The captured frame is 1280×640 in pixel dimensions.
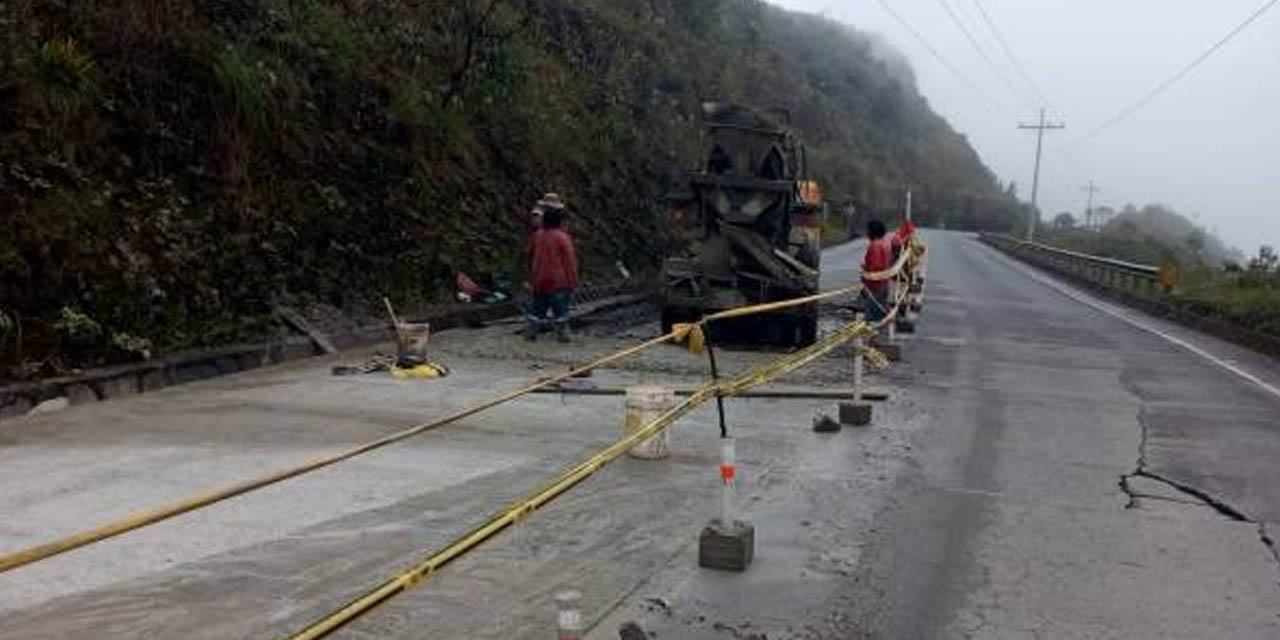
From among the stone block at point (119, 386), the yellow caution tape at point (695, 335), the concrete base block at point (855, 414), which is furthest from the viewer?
the concrete base block at point (855, 414)

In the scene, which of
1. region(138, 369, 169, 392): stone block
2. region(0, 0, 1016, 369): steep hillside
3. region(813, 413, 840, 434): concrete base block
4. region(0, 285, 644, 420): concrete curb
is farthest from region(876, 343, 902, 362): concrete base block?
region(138, 369, 169, 392): stone block

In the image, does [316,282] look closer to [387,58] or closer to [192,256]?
[192,256]

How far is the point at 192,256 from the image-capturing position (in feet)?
45.0

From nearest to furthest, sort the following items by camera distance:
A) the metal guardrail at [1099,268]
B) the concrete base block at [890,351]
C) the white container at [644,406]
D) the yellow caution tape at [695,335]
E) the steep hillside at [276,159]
A: the yellow caution tape at [695,335] < the white container at [644,406] < the steep hillside at [276,159] < the concrete base block at [890,351] < the metal guardrail at [1099,268]

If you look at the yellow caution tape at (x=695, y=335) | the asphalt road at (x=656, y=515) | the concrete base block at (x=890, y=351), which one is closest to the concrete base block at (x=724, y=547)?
the asphalt road at (x=656, y=515)

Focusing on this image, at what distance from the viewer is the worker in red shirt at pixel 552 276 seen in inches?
635

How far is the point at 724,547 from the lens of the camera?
662 centimetres

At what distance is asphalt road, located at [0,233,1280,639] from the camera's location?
19.6 feet

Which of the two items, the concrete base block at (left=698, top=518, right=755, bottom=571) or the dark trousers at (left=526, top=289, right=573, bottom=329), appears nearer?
the concrete base block at (left=698, top=518, right=755, bottom=571)

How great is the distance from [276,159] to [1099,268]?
3021 cm

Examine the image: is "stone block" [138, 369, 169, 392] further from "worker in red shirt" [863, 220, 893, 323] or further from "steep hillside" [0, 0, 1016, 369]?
"worker in red shirt" [863, 220, 893, 323]

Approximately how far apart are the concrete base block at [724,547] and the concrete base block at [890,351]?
31.4ft

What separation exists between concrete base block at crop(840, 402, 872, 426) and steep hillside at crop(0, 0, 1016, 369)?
255 inches

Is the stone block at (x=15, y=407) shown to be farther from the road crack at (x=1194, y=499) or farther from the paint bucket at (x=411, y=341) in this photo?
the road crack at (x=1194, y=499)
